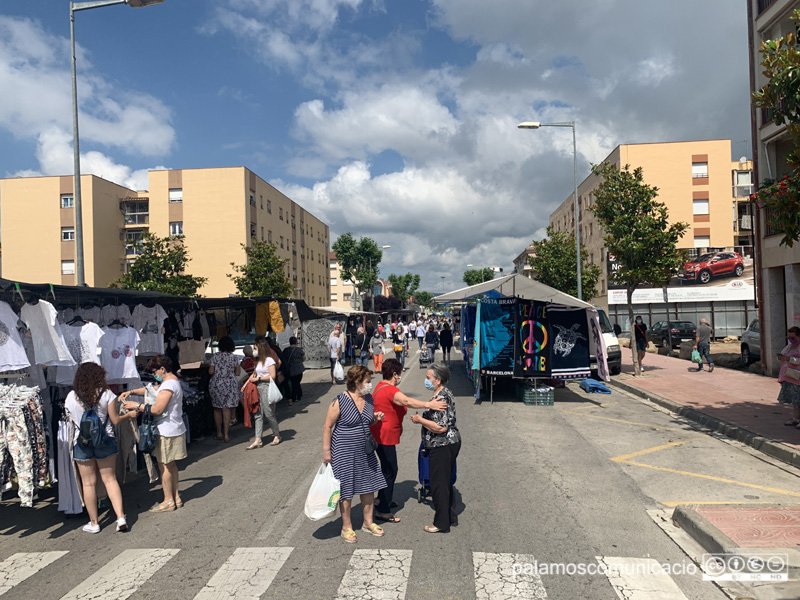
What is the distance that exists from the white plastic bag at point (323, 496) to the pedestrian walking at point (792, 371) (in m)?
7.96

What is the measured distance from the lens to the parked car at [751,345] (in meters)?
18.6

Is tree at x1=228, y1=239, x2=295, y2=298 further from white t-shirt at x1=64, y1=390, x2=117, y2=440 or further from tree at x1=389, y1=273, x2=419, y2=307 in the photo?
tree at x1=389, y1=273, x2=419, y2=307

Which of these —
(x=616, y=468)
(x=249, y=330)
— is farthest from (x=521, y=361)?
(x=249, y=330)

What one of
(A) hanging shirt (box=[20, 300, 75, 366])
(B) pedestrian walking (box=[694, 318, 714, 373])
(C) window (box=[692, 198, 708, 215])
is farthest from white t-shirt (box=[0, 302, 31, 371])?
(C) window (box=[692, 198, 708, 215])

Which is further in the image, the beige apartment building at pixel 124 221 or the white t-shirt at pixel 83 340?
the beige apartment building at pixel 124 221

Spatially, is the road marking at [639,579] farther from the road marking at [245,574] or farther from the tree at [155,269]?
the tree at [155,269]

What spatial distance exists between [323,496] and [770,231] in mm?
16772

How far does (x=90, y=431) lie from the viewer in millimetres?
5488

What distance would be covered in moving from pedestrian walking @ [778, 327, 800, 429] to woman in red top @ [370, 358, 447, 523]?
7.14 meters

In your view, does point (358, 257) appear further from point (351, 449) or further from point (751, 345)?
point (351, 449)

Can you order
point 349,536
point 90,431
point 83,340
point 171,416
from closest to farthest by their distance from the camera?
point 349,536 → point 90,431 → point 171,416 → point 83,340

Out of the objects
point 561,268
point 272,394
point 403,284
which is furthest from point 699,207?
point 403,284

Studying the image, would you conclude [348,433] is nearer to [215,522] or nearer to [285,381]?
[215,522]

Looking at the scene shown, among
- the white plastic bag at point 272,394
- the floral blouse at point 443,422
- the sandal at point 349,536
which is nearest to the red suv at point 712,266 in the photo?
the white plastic bag at point 272,394
